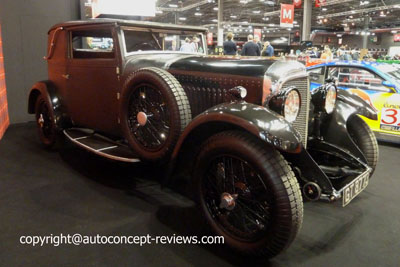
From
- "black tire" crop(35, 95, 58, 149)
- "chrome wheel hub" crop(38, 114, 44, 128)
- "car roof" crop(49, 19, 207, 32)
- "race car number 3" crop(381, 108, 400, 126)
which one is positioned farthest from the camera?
"race car number 3" crop(381, 108, 400, 126)

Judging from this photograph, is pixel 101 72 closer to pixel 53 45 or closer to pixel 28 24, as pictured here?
pixel 53 45

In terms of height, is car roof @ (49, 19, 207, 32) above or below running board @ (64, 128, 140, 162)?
above

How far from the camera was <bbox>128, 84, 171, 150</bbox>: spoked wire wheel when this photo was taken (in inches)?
112

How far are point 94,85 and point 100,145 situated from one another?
0.67 m

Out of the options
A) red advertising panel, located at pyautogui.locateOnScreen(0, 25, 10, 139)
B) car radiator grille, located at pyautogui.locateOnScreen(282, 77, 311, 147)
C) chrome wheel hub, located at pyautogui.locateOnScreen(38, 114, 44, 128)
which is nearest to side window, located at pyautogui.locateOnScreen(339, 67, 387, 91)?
car radiator grille, located at pyautogui.locateOnScreen(282, 77, 311, 147)

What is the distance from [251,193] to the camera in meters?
2.15

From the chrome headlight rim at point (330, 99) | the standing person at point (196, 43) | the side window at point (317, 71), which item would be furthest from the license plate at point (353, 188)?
the side window at point (317, 71)

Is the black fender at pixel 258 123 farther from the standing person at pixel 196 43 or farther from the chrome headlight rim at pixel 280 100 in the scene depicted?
the standing person at pixel 196 43

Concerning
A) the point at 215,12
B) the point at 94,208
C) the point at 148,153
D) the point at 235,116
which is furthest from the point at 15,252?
the point at 215,12

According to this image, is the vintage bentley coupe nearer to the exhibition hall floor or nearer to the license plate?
the license plate

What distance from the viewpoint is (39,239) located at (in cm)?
239

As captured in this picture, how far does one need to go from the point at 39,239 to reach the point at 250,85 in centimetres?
189

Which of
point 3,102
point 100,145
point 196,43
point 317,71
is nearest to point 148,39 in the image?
point 196,43

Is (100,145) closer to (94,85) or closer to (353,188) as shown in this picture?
(94,85)
